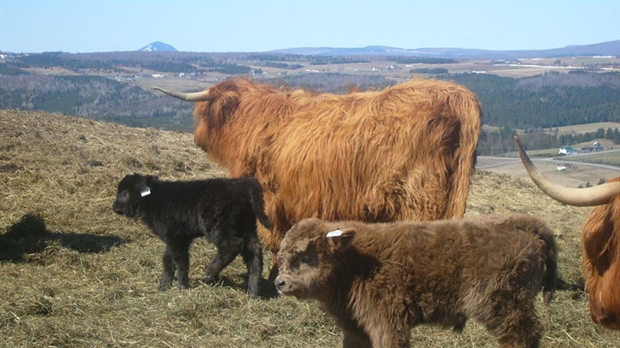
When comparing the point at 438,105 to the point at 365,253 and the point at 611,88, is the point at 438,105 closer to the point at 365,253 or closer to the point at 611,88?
the point at 365,253

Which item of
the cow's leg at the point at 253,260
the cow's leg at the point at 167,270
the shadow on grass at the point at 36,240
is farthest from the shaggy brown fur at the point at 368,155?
the shadow on grass at the point at 36,240

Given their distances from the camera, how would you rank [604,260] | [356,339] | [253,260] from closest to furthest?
[604,260] < [356,339] < [253,260]

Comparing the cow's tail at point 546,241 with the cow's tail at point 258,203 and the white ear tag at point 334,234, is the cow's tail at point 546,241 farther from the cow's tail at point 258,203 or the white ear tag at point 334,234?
the cow's tail at point 258,203

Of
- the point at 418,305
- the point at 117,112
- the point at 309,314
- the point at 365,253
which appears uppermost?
the point at 365,253

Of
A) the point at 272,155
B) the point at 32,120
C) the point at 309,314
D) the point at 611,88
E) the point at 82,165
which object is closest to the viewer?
the point at 309,314

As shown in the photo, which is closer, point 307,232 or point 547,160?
point 307,232

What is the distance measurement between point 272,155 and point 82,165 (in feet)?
18.5

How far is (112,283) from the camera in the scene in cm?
661

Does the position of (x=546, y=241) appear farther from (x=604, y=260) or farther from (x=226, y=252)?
(x=226, y=252)

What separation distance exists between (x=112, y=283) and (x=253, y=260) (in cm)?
146

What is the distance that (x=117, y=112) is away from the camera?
37.7 metres

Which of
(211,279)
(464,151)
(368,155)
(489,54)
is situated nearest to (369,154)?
(368,155)

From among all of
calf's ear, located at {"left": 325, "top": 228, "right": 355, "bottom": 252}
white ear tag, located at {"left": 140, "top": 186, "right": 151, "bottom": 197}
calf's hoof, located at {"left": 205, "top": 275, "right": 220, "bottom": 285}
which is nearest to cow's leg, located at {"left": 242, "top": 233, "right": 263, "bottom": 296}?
calf's hoof, located at {"left": 205, "top": 275, "right": 220, "bottom": 285}

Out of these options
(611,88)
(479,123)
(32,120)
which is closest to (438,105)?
(479,123)
